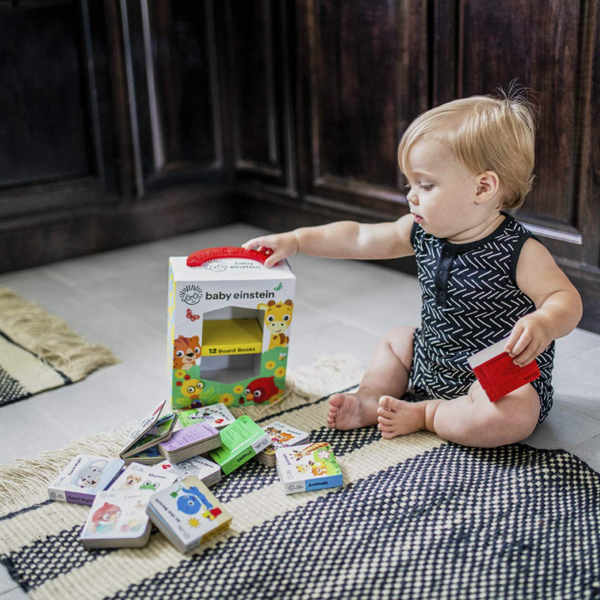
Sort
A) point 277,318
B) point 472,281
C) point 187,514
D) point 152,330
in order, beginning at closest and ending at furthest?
point 187,514 < point 472,281 < point 277,318 < point 152,330

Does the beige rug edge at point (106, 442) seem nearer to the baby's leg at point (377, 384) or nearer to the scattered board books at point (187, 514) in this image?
the baby's leg at point (377, 384)

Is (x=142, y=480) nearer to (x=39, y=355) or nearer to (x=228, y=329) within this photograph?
(x=228, y=329)

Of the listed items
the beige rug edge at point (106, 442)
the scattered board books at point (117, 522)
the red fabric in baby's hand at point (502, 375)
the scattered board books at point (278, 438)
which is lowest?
the beige rug edge at point (106, 442)

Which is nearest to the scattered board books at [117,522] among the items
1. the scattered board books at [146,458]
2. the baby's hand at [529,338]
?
the scattered board books at [146,458]

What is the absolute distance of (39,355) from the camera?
160 cm

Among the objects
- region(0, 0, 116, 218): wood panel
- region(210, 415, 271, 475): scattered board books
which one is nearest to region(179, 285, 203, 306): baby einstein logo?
region(210, 415, 271, 475): scattered board books

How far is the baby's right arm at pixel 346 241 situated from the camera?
1343 mm

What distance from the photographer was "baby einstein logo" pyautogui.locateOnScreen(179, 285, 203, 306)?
4.09 feet

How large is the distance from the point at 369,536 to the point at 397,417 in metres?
0.26

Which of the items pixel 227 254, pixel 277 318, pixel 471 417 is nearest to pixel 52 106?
pixel 227 254

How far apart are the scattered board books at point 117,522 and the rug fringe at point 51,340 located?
0.52m

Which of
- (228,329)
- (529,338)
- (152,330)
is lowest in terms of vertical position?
(152,330)

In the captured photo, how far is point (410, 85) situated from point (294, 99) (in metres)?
0.45

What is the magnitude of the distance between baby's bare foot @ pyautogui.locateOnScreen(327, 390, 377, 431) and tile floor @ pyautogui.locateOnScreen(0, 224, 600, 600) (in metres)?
0.26
